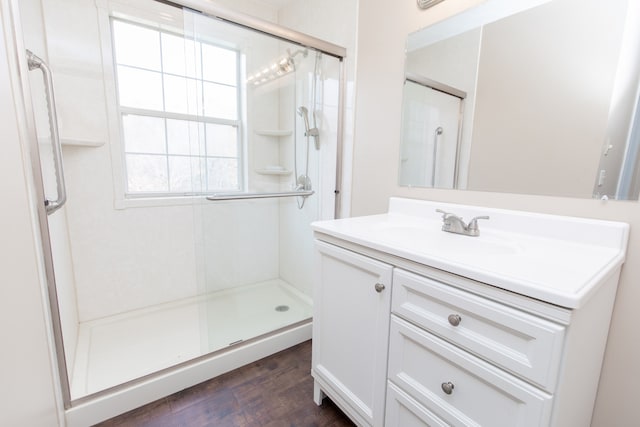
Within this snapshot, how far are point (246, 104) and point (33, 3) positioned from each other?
112 centimetres

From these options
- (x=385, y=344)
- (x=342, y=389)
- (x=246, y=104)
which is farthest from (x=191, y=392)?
(x=246, y=104)

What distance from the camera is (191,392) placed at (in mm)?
1443

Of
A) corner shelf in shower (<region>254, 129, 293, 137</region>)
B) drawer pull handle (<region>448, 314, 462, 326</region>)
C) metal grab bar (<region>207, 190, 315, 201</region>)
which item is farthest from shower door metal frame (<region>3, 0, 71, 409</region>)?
drawer pull handle (<region>448, 314, 462, 326</region>)

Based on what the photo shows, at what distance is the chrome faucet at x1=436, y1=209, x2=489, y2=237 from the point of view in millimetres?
1118

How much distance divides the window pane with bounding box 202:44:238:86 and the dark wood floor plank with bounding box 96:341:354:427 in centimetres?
176

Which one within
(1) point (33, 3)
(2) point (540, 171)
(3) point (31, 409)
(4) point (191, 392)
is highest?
(1) point (33, 3)

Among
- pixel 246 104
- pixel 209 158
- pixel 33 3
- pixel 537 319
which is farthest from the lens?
pixel 246 104

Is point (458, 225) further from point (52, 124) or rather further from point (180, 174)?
point (180, 174)

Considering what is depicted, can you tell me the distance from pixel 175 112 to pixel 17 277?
1.59 m

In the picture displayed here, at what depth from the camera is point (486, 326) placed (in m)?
0.71

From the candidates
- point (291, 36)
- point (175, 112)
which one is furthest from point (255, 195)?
point (291, 36)

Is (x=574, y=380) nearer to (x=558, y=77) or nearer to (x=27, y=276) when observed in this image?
(x=558, y=77)

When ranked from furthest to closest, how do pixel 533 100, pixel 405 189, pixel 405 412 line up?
pixel 405 189
pixel 533 100
pixel 405 412

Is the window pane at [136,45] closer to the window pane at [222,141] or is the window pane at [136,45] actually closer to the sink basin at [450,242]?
the window pane at [222,141]
